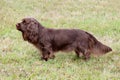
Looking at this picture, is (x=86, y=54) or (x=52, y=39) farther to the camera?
(x=86, y=54)

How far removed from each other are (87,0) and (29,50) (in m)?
9.89

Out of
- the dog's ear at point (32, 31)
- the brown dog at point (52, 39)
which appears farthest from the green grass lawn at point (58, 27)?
the dog's ear at point (32, 31)

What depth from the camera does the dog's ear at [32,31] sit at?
24.9 feet

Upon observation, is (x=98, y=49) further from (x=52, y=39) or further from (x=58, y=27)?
(x=58, y=27)

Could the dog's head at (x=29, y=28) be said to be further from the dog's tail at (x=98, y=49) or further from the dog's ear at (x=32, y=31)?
the dog's tail at (x=98, y=49)

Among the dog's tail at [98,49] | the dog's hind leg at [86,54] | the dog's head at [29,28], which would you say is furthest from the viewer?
the dog's tail at [98,49]

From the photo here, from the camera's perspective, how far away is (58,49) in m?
7.84

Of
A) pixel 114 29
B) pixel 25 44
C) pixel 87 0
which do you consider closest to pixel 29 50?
pixel 25 44

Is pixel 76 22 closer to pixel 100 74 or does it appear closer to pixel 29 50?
pixel 29 50

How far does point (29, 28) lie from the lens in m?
7.58

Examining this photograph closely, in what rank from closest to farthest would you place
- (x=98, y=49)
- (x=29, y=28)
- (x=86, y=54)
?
(x=29, y=28)
(x=86, y=54)
(x=98, y=49)

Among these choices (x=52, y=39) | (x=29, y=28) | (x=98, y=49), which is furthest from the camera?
(x=98, y=49)

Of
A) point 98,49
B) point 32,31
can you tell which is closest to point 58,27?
point 98,49

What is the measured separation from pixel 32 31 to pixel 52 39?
1.49ft
